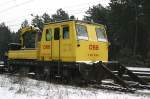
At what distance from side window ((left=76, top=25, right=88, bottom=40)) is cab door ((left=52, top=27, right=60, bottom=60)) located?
44.0 inches

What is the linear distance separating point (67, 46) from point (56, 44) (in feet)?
2.96

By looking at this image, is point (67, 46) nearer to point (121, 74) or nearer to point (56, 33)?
point (56, 33)

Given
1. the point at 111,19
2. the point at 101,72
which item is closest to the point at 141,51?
the point at 111,19

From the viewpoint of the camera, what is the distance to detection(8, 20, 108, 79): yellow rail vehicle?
17219 millimetres

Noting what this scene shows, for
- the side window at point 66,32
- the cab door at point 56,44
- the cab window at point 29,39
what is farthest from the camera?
the cab window at point 29,39

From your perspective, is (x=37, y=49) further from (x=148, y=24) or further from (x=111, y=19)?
(x=111, y=19)

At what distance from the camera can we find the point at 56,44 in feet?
59.7

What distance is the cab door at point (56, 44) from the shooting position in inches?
714

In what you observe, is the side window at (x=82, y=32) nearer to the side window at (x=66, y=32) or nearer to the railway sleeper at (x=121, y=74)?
the side window at (x=66, y=32)

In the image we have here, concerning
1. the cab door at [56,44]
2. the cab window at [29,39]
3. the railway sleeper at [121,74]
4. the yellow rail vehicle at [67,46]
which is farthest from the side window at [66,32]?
the cab window at [29,39]

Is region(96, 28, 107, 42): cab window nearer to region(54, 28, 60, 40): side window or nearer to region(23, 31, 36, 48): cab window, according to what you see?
region(54, 28, 60, 40): side window

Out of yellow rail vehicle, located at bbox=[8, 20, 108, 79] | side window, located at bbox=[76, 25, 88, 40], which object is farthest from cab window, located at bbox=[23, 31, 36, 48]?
side window, located at bbox=[76, 25, 88, 40]

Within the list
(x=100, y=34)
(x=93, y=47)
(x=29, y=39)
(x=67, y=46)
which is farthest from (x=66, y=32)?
(x=29, y=39)

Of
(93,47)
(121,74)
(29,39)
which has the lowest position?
(121,74)
